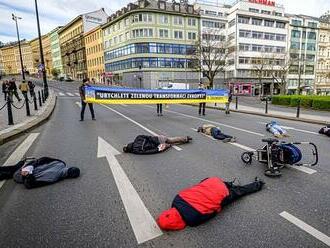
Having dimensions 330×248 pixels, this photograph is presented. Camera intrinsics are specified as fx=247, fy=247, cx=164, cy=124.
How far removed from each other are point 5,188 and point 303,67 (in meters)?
75.3

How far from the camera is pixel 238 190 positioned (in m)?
3.94

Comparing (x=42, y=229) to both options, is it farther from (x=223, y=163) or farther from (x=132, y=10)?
(x=132, y=10)

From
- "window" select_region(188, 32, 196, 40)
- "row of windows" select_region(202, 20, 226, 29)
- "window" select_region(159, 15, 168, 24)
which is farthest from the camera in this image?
"row of windows" select_region(202, 20, 226, 29)

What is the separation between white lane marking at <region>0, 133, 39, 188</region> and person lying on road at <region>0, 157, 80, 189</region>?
0.95 ft

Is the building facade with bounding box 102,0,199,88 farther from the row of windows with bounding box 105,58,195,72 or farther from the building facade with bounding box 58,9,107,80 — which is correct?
the building facade with bounding box 58,9,107,80

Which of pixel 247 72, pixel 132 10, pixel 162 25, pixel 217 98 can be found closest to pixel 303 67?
pixel 247 72

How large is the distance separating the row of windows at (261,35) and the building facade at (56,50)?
7840cm

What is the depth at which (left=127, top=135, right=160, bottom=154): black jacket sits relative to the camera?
6445 mm

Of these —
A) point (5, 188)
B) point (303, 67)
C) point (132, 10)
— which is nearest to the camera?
point (5, 188)

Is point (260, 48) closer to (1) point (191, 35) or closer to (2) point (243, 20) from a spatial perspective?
(2) point (243, 20)

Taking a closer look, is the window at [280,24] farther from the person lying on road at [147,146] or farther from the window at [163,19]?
the person lying on road at [147,146]

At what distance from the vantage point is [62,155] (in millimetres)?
6375

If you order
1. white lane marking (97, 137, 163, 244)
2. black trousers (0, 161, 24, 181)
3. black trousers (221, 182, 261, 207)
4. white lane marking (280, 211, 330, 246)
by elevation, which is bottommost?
white lane marking (280, 211, 330, 246)

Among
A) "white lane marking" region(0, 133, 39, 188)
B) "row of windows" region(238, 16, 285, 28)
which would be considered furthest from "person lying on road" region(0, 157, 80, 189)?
"row of windows" region(238, 16, 285, 28)
